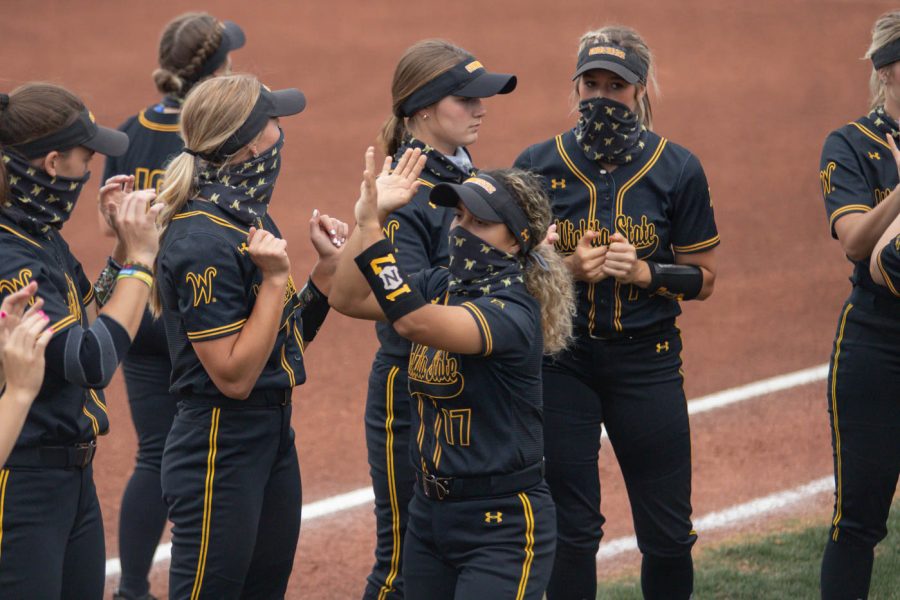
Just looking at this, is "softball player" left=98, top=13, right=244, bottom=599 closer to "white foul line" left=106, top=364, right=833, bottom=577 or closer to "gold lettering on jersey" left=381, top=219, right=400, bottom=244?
"white foul line" left=106, top=364, right=833, bottom=577

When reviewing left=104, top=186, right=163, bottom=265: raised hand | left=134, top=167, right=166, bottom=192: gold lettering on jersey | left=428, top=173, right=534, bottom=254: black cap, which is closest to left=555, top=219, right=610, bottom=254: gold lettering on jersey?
left=428, top=173, right=534, bottom=254: black cap

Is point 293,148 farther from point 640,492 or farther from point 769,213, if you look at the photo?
point 640,492

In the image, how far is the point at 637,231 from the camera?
4.60m

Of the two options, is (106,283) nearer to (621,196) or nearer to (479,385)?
(479,385)

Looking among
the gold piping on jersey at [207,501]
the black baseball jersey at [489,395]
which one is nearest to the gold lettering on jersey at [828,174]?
the black baseball jersey at [489,395]

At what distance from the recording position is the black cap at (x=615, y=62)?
14.8 ft

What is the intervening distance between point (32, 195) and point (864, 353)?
111 inches

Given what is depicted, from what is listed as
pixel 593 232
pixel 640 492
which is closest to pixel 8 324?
pixel 593 232

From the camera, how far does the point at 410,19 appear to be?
48.7ft

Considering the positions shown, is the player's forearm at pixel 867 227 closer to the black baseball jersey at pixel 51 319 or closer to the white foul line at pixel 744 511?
the white foul line at pixel 744 511

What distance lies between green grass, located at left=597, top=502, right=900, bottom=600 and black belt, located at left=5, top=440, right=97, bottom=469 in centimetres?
245

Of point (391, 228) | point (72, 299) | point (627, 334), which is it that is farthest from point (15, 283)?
point (627, 334)

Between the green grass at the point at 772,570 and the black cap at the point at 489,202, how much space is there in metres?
2.11

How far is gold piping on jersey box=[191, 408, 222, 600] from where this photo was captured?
3885mm
